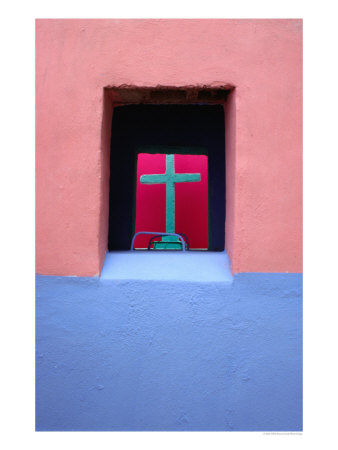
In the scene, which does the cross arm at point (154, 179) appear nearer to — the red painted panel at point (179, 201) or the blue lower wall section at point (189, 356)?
the red painted panel at point (179, 201)

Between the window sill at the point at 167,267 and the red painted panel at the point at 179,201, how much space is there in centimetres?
344

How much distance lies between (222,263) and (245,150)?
633 millimetres

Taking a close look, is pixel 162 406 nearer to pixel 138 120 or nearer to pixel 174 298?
pixel 174 298

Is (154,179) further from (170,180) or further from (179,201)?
(179,201)

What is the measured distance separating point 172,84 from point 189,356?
1.42 m

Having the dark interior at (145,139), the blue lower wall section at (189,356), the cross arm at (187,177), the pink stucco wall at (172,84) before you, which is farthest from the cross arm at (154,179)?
the blue lower wall section at (189,356)

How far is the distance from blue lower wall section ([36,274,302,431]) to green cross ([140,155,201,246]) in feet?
12.0

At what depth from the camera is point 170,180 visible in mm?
5168

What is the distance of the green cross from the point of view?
5152 mm

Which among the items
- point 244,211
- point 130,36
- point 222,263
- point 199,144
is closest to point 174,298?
point 222,263

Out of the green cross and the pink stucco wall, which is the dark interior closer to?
the pink stucco wall

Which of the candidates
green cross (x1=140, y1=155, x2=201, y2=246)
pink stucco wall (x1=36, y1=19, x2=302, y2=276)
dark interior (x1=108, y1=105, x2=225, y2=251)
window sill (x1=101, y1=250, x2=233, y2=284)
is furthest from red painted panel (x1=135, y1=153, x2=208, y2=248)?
pink stucco wall (x1=36, y1=19, x2=302, y2=276)

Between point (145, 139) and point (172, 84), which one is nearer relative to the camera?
point (172, 84)

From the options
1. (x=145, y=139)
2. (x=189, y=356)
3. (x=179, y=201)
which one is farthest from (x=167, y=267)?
(x=179, y=201)
